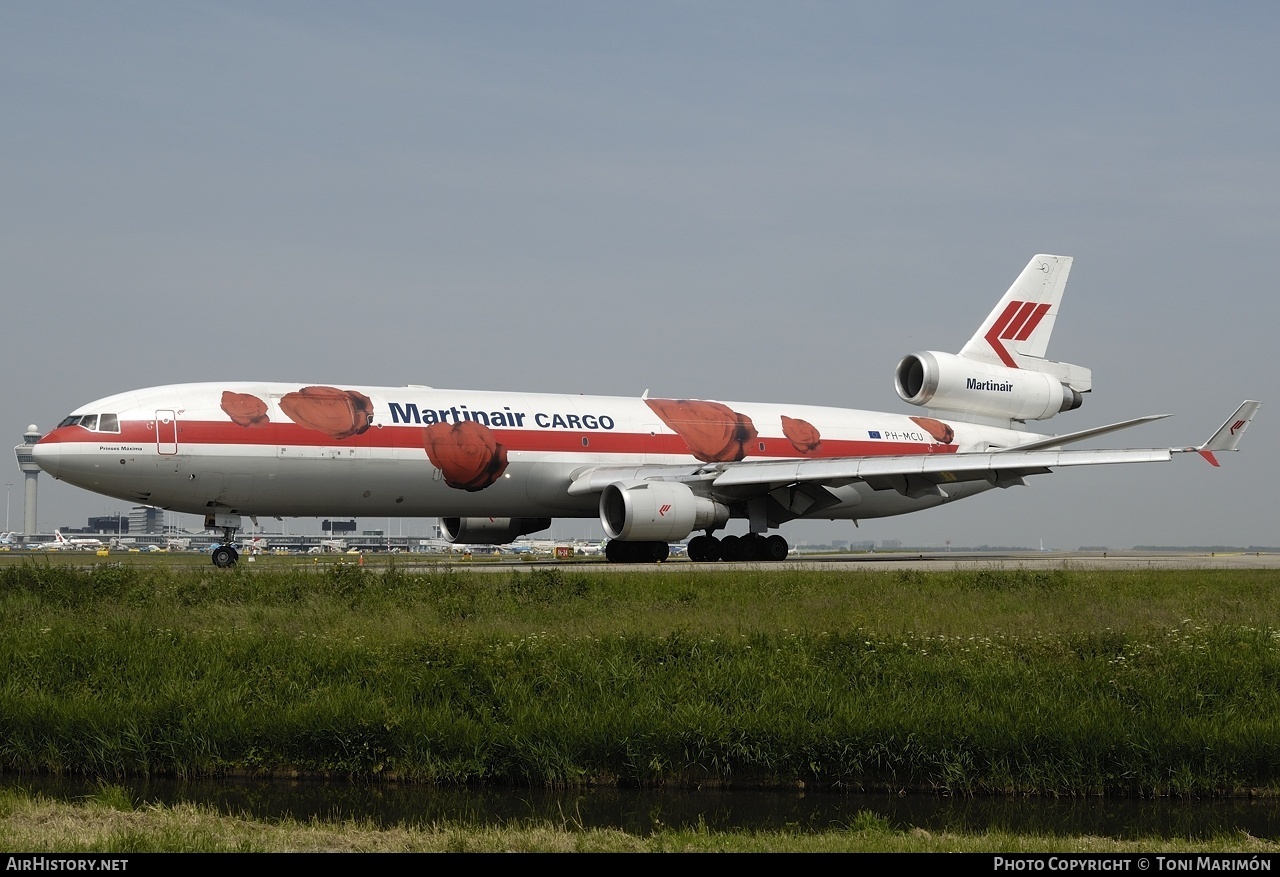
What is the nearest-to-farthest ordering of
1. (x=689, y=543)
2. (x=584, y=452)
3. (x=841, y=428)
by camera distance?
(x=584, y=452), (x=689, y=543), (x=841, y=428)

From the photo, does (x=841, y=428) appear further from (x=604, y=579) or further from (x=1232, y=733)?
(x=1232, y=733)

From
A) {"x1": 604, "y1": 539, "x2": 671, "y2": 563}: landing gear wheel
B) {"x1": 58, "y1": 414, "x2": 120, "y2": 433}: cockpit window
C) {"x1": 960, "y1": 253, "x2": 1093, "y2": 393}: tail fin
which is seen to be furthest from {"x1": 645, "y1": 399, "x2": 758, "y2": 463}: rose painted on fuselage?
{"x1": 58, "y1": 414, "x2": 120, "y2": 433}: cockpit window

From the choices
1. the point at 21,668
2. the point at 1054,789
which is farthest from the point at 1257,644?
the point at 21,668

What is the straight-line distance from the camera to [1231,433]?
29.4 meters

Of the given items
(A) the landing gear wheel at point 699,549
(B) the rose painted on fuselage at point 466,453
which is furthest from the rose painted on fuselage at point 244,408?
(A) the landing gear wheel at point 699,549

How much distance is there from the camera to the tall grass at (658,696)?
461 inches

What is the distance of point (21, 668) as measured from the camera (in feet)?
45.5

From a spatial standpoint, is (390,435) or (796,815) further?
(390,435)

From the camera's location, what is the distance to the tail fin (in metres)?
42.0

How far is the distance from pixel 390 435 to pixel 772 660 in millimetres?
17703

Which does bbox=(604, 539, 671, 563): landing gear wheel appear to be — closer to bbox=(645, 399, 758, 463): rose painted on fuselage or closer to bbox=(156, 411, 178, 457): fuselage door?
bbox=(645, 399, 758, 463): rose painted on fuselage

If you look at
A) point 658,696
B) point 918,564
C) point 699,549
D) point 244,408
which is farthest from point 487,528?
point 658,696

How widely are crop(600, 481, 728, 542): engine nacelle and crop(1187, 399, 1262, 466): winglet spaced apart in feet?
38.9

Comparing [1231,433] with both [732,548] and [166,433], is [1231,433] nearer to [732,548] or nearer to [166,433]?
[732,548]
